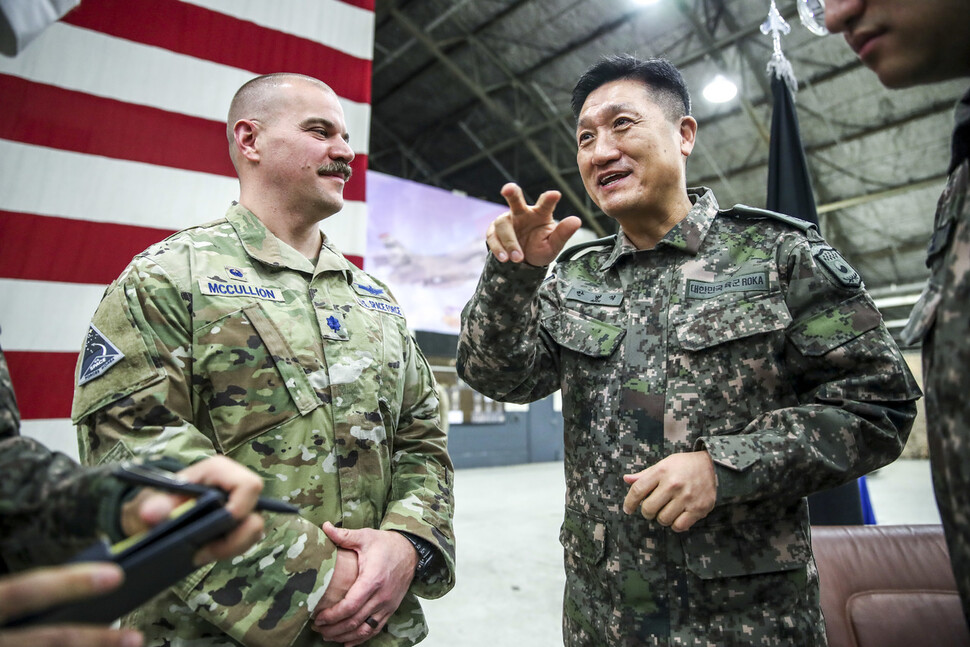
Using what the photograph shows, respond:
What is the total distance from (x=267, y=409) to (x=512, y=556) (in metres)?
3.17

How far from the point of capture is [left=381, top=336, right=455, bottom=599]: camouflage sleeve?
1081 millimetres

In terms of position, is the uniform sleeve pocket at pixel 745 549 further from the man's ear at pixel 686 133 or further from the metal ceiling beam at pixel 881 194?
the metal ceiling beam at pixel 881 194

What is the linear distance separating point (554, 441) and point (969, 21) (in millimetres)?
9552

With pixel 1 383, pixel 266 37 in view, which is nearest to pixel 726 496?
pixel 1 383

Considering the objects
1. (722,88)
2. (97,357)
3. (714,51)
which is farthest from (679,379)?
(714,51)

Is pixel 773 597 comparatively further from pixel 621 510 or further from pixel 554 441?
pixel 554 441

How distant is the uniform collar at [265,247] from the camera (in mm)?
1169

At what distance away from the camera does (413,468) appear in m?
1.22

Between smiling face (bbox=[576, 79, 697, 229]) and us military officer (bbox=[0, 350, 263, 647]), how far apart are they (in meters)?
0.94

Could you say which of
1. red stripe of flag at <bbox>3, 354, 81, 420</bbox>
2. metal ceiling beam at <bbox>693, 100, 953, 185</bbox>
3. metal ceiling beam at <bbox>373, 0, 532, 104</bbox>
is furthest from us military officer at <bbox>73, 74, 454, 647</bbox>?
metal ceiling beam at <bbox>693, 100, 953, 185</bbox>

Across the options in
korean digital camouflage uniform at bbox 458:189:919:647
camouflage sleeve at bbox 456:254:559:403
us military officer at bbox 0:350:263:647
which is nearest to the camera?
us military officer at bbox 0:350:263:647

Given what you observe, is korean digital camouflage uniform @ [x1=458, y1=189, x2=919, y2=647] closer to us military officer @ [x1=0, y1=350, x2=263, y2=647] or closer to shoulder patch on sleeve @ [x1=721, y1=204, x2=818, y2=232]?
shoulder patch on sleeve @ [x1=721, y1=204, x2=818, y2=232]

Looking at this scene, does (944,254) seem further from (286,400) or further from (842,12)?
(286,400)

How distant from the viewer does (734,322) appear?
1071 millimetres
